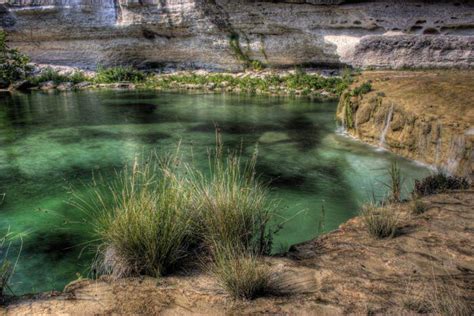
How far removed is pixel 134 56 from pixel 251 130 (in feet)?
65.2

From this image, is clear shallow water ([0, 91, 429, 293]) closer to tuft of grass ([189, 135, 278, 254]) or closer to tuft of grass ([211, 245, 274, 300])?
tuft of grass ([189, 135, 278, 254])

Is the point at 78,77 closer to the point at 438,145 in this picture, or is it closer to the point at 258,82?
the point at 258,82

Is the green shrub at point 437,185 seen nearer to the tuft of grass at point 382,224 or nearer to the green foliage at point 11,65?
the tuft of grass at point 382,224

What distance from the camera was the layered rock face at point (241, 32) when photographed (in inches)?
915

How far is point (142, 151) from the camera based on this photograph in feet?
39.0

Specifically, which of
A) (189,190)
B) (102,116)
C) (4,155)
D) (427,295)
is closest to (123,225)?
Result: (189,190)

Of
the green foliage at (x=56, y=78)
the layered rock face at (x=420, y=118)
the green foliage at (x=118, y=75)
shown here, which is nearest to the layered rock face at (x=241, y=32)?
the green foliage at (x=118, y=75)

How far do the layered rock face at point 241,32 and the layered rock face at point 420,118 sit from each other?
1091cm

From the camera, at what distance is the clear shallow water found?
20.9ft

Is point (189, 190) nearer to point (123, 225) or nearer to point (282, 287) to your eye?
point (123, 225)

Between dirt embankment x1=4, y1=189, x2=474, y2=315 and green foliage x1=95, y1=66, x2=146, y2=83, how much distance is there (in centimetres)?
2634

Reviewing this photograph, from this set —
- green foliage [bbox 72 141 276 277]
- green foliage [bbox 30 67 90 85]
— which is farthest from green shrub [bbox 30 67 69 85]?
green foliage [bbox 72 141 276 277]

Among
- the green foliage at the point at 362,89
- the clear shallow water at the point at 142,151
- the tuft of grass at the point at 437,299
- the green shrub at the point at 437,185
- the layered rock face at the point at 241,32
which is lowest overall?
the clear shallow water at the point at 142,151

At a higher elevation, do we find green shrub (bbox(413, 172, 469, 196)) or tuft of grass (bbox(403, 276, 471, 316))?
tuft of grass (bbox(403, 276, 471, 316))
